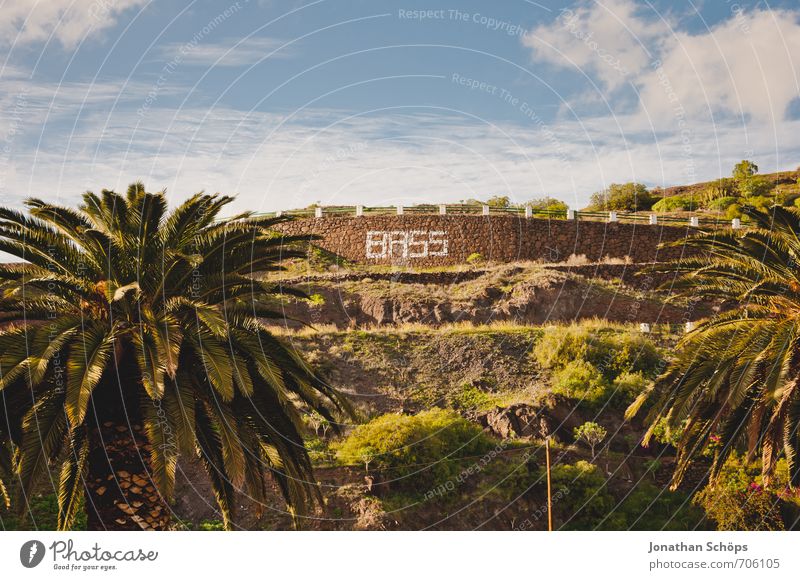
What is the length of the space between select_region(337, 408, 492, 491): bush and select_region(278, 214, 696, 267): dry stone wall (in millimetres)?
20073

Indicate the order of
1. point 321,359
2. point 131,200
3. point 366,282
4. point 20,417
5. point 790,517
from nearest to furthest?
point 20,417, point 131,200, point 790,517, point 321,359, point 366,282

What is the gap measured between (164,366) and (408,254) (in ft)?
105

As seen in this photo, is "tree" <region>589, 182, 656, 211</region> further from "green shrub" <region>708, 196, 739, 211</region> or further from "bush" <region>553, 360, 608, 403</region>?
"bush" <region>553, 360, 608, 403</region>

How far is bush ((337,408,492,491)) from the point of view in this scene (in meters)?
23.5

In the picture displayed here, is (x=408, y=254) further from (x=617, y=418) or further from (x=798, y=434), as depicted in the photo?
(x=798, y=434)

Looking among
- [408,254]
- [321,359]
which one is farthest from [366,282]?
[321,359]

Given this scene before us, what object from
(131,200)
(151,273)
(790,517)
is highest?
(131,200)

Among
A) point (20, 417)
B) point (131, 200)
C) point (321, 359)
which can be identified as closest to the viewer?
point (20, 417)

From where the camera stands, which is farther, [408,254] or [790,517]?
[408,254]

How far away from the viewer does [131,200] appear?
16.0m

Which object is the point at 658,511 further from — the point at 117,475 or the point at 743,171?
the point at 743,171

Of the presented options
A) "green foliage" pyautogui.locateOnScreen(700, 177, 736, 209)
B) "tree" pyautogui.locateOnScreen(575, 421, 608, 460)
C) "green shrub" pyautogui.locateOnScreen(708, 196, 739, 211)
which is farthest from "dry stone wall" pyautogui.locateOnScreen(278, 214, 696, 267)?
"green foliage" pyautogui.locateOnScreen(700, 177, 736, 209)

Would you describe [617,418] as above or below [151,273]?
below

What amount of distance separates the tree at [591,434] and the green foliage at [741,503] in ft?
12.4
